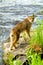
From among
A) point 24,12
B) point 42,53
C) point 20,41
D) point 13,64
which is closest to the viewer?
point 13,64

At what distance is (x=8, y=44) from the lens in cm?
913

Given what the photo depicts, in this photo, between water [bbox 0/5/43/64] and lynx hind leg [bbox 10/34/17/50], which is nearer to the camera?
lynx hind leg [bbox 10/34/17/50]

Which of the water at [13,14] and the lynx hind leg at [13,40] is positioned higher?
the lynx hind leg at [13,40]

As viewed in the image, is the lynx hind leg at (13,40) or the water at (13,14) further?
the water at (13,14)

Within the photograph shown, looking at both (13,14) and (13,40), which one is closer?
(13,40)

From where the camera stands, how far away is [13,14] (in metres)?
16.1

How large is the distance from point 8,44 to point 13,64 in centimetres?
248

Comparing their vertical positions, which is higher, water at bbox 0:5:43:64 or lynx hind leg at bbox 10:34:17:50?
lynx hind leg at bbox 10:34:17:50

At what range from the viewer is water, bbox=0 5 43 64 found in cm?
1337

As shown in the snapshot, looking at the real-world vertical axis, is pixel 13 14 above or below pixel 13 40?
below

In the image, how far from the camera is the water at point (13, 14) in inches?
526

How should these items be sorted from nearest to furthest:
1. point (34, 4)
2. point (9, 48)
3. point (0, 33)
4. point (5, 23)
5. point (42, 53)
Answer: point (42, 53)
point (9, 48)
point (0, 33)
point (5, 23)
point (34, 4)

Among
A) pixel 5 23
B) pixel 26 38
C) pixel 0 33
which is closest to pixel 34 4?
pixel 5 23

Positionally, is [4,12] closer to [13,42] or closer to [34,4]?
[34,4]
